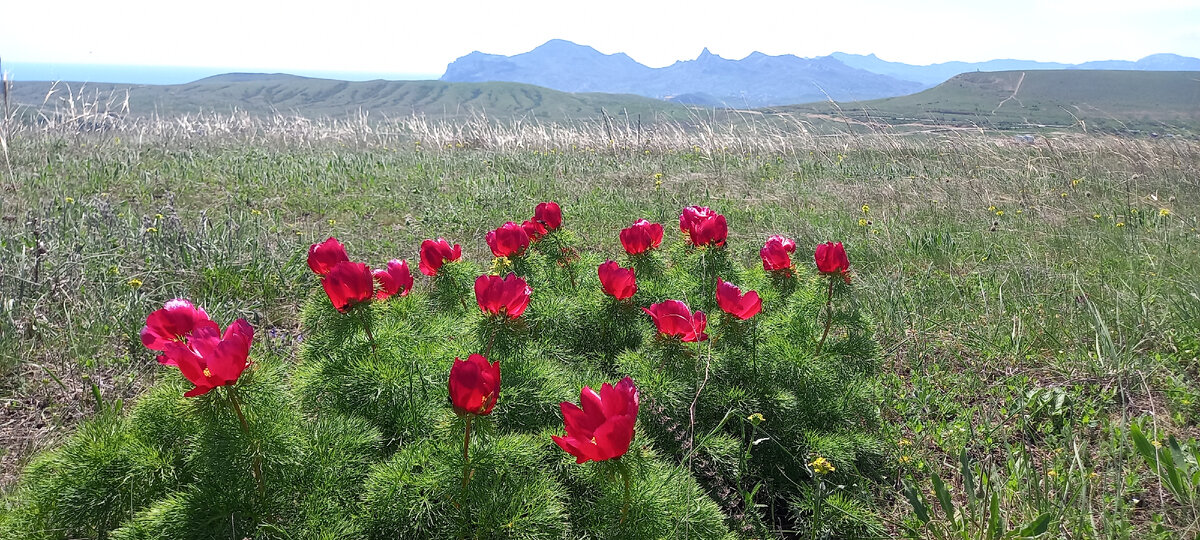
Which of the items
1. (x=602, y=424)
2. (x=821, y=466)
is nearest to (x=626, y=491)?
(x=602, y=424)


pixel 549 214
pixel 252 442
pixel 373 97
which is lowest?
pixel 252 442

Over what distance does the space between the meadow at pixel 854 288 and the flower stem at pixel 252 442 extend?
106 mm

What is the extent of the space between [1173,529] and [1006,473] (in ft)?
1.36

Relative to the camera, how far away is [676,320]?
1.74 meters

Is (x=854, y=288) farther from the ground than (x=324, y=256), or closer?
closer

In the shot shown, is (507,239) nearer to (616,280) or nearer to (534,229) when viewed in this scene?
(534,229)

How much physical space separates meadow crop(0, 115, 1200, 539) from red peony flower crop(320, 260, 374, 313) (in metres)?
0.22

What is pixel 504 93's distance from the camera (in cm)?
17800

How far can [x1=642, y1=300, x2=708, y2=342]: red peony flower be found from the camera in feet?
5.62

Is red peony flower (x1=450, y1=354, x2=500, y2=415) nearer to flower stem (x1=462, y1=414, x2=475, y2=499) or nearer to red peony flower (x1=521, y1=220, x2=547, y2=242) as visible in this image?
flower stem (x1=462, y1=414, x2=475, y2=499)

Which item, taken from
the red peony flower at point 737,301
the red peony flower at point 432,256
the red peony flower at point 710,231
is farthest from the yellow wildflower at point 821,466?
the red peony flower at point 432,256

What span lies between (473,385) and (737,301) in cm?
90

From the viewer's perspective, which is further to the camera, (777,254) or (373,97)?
(373,97)

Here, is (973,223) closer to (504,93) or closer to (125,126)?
(125,126)
